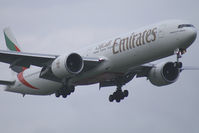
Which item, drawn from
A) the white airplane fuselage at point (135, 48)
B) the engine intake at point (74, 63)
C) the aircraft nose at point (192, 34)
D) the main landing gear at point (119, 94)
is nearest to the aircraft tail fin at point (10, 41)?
the white airplane fuselage at point (135, 48)

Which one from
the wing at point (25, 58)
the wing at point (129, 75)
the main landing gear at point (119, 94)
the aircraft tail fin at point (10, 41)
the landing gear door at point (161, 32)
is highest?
the aircraft tail fin at point (10, 41)

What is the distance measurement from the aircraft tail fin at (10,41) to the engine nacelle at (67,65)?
1345cm

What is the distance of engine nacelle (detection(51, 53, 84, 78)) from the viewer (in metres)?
39.1

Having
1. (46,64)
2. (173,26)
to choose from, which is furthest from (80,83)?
(173,26)

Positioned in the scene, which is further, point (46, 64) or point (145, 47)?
point (46, 64)

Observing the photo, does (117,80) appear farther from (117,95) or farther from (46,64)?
(46,64)

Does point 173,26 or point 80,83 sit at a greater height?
point 173,26

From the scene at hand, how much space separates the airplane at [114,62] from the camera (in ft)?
A: 123

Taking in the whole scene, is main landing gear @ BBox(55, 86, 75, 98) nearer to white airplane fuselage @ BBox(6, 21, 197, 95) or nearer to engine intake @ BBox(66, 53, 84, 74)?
white airplane fuselage @ BBox(6, 21, 197, 95)

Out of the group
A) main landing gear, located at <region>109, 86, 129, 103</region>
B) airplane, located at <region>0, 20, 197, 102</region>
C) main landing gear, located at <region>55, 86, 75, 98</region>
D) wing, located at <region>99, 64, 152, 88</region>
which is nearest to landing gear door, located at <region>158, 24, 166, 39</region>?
airplane, located at <region>0, 20, 197, 102</region>

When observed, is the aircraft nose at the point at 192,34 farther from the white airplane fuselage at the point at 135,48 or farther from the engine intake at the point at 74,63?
the engine intake at the point at 74,63

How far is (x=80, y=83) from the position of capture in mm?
43156

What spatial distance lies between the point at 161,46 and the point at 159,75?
678 cm

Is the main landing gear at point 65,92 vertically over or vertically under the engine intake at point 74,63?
under
